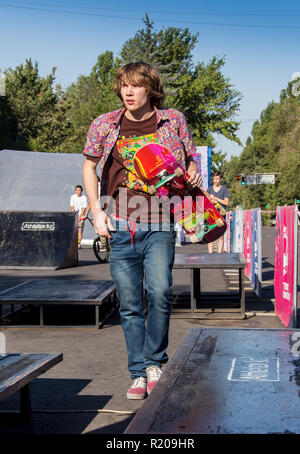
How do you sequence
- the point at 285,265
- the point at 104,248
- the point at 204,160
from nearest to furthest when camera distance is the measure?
1. the point at 285,265
2. the point at 104,248
3. the point at 204,160

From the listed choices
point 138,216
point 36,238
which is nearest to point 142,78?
point 138,216

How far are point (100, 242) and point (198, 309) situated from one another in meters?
8.63

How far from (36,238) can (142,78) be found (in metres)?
10.5

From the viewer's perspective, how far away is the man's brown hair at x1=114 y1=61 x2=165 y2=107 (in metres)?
4.28

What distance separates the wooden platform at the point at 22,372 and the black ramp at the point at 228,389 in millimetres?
765

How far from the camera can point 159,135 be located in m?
4.31

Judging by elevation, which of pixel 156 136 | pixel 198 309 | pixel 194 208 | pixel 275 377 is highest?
pixel 156 136

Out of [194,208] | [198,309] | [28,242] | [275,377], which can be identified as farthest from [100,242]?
[275,377]

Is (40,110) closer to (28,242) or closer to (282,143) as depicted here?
(282,143)

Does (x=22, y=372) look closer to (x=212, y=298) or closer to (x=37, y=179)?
(x=212, y=298)

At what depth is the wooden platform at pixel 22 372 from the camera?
335cm

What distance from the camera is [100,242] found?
672 inches

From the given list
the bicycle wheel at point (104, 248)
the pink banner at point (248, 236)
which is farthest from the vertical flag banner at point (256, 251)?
the bicycle wheel at point (104, 248)
